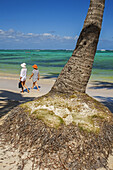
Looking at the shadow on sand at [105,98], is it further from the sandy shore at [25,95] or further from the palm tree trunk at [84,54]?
the palm tree trunk at [84,54]

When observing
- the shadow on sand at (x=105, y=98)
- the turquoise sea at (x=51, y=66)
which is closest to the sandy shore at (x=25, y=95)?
the shadow on sand at (x=105, y=98)

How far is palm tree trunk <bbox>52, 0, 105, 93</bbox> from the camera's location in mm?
4938

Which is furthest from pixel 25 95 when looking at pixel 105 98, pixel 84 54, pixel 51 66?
pixel 51 66

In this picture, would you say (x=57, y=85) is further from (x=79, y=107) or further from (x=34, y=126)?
(x=34, y=126)

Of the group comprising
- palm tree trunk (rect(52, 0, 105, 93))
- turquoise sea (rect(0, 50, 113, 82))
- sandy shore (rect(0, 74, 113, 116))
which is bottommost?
turquoise sea (rect(0, 50, 113, 82))

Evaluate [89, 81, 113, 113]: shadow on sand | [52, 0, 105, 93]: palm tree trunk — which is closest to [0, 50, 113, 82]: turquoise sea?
[89, 81, 113, 113]: shadow on sand

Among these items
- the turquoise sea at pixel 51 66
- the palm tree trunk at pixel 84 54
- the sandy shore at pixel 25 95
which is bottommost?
the turquoise sea at pixel 51 66

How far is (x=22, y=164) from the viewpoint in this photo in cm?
398

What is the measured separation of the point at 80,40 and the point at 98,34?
0.47 meters

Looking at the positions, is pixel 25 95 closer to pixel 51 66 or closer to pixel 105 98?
pixel 105 98

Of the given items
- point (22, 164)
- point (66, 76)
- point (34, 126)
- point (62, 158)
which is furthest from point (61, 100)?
point (22, 164)

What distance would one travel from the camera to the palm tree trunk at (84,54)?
4938mm

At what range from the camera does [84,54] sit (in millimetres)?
5059

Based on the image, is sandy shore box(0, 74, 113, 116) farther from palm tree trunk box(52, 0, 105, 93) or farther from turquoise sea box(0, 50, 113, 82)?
turquoise sea box(0, 50, 113, 82)
